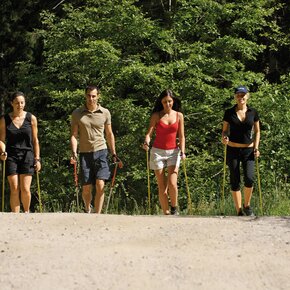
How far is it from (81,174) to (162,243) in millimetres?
2870

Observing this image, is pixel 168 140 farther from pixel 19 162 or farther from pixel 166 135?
pixel 19 162

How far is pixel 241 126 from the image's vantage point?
30.1ft

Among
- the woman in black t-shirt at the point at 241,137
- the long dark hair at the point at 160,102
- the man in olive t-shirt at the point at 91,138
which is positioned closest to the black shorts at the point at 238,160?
the woman in black t-shirt at the point at 241,137

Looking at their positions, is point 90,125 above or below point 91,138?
above

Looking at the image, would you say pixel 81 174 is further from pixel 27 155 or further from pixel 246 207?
pixel 246 207

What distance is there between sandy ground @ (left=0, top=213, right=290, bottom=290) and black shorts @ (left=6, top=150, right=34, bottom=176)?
114 cm

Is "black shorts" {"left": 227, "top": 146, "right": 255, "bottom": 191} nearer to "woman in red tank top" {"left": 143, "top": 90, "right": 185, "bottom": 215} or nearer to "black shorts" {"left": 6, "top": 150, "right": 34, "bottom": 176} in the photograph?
"woman in red tank top" {"left": 143, "top": 90, "right": 185, "bottom": 215}

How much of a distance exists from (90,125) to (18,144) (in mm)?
932

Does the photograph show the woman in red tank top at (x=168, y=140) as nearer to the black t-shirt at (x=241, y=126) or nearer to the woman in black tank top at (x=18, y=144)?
the black t-shirt at (x=241, y=126)

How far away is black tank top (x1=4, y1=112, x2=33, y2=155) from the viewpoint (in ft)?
29.2

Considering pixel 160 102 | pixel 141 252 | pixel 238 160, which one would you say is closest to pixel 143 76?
pixel 160 102

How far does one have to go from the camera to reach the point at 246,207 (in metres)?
9.37

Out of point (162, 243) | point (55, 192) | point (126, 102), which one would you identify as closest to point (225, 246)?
point (162, 243)

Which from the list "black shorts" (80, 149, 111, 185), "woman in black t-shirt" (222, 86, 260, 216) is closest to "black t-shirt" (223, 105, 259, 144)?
"woman in black t-shirt" (222, 86, 260, 216)
